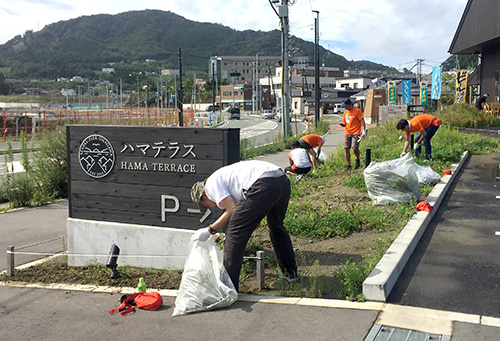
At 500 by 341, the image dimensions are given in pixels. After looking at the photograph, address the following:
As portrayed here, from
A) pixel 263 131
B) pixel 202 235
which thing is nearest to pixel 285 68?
pixel 263 131

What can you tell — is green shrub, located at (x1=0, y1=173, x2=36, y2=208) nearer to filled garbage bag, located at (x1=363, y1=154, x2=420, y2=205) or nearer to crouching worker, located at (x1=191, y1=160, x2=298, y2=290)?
filled garbage bag, located at (x1=363, y1=154, x2=420, y2=205)

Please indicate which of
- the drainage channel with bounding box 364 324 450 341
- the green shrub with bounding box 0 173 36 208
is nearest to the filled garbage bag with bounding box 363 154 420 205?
the drainage channel with bounding box 364 324 450 341

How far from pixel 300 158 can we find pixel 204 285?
20.2 feet

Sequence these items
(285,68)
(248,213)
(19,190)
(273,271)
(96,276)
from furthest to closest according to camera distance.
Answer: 1. (285,68)
2. (19,190)
3. (96,276)
4. (273,271)
5. (248,213)

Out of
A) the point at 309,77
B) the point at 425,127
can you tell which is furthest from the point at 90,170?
the point at 309,77

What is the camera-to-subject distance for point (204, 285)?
4738 mm

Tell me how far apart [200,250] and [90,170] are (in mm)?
2653

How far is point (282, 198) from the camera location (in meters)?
5.01

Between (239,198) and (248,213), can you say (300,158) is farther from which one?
(248,213)

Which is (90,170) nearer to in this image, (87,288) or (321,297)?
(87,288)

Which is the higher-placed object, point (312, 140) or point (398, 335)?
point (312, 140)

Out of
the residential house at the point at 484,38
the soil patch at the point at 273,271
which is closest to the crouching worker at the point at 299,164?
the soil patch at the point at 273,271

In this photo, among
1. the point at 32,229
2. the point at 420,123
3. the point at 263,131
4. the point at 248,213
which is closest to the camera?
the point at 248,213

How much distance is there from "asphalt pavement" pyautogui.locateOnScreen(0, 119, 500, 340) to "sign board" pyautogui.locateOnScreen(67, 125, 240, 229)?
1.17 metres
